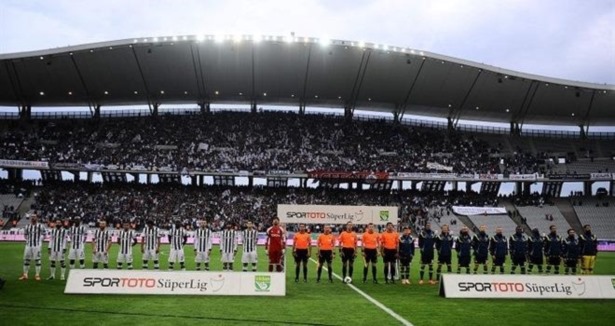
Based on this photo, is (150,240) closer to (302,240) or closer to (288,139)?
(302,240)

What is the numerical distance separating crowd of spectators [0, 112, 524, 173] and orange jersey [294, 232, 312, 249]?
36304 mm

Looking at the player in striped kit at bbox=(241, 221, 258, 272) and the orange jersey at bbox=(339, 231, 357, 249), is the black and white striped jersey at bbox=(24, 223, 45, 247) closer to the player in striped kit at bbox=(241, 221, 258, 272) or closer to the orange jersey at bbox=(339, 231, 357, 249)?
the player in striped kit at bbox=(241, 221, 258, 272)

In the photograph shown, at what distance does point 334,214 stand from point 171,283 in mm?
12860

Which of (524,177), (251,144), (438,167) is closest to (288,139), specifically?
(251,144)

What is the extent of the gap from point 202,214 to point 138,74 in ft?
49.7

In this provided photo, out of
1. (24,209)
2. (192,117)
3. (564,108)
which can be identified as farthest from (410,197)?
(24,209)

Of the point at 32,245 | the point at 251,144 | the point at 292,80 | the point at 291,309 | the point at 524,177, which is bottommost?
the point at 291,309

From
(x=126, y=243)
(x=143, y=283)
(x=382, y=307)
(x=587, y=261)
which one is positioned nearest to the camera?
(x=382, y=307)

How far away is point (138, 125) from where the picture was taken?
196 feet

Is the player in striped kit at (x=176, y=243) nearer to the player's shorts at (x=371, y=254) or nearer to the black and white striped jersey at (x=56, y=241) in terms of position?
the black and white striped jersey at (x=56, y=241)

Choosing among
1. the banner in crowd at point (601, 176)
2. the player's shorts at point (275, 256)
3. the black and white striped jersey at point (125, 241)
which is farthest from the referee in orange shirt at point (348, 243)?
the banner in crowd at point (601, 176)

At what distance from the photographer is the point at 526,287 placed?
14.9 metres

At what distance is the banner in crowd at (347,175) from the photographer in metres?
53.2

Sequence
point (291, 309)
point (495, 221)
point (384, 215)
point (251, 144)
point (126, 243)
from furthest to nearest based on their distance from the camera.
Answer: point (251, 144) → point (495, 221) → point (384, 215) → point (126, 243) → point (291, 309)
